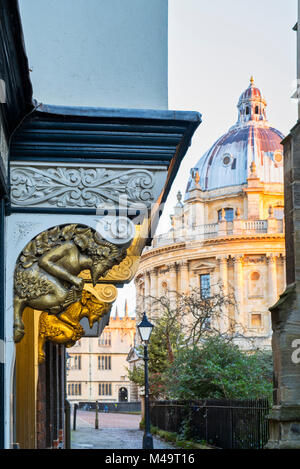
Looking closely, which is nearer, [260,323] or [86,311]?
[86,311]

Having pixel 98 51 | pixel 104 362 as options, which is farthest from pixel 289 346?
pixel 104 362

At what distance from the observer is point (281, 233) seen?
94.0 metres

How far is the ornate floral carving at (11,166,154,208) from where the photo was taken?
4.75 meters

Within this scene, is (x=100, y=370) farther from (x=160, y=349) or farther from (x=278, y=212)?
(x=160, y=349)

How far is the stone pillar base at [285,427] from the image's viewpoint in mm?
12516

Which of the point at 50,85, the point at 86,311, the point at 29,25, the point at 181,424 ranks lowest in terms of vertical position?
the point at 181,424

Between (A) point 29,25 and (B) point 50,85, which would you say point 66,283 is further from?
(A) point 29,25

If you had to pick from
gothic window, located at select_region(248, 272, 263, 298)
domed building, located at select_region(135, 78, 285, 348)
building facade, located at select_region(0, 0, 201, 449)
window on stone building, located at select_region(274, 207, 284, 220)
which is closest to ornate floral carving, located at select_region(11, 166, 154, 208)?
building facade, located at select_region(0, 0, 201, 449)

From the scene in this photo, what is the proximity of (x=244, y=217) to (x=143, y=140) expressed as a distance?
9648 cm

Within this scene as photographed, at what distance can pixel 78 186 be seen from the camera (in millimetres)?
4836

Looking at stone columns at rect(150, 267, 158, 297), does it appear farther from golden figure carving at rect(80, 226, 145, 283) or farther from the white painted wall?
the white painted wall

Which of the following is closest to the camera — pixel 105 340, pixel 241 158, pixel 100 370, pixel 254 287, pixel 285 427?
pixel 285 427

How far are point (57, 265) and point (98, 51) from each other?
1245 millimetres
